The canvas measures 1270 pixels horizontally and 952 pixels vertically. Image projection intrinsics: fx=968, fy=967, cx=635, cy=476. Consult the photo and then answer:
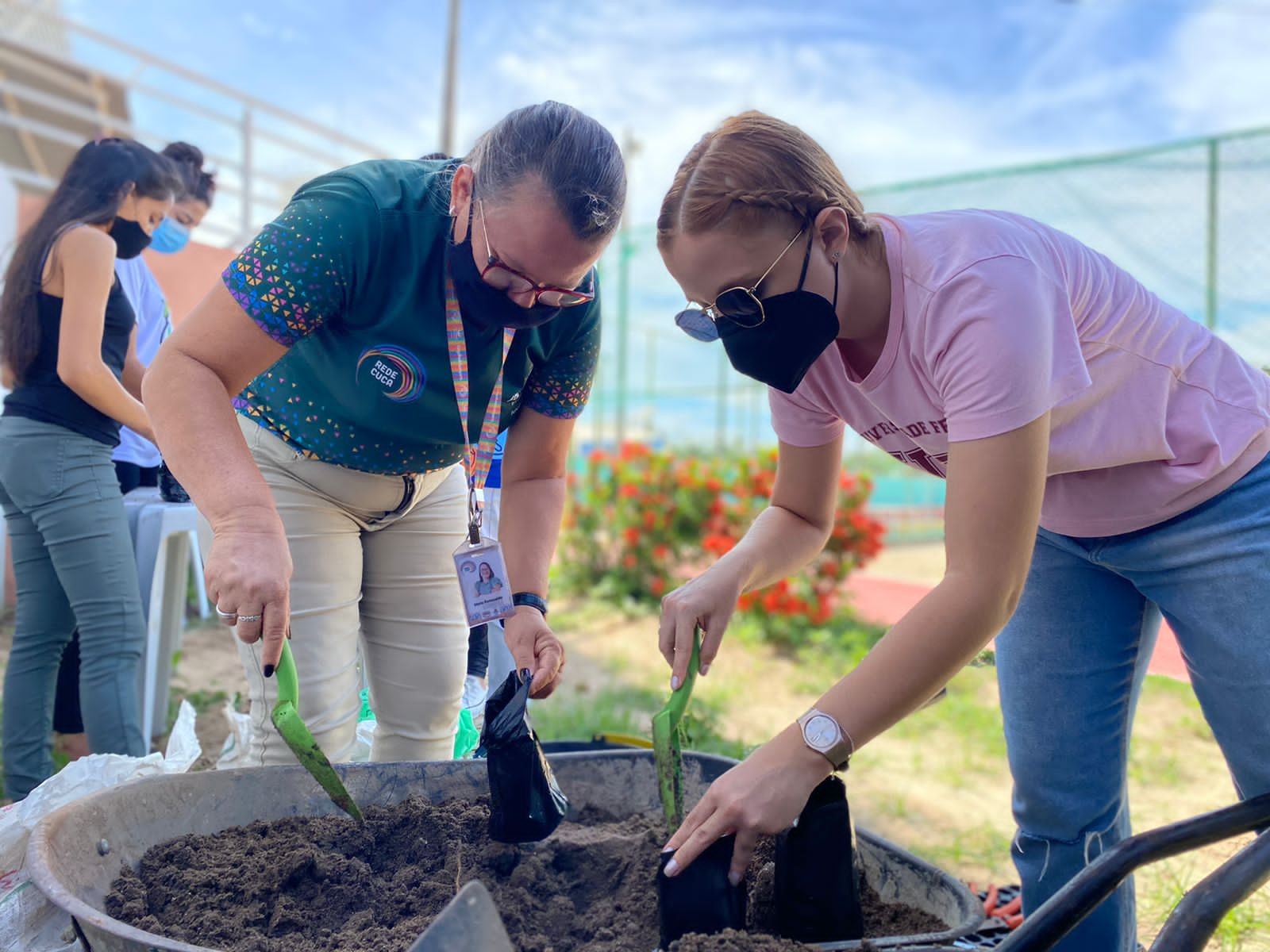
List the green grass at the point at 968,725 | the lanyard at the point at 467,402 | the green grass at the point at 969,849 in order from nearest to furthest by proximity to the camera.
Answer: the lanyard at the point at 467,402, the green grass at the point at 969,849, the green grass at the point at 968,725

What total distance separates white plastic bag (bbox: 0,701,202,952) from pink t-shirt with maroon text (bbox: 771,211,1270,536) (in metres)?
1.35

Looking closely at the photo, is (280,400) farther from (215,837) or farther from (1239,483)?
(1239,483)

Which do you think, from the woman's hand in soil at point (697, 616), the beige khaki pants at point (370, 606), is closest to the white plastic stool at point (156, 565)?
the beige khaki pants at point (370, 606)

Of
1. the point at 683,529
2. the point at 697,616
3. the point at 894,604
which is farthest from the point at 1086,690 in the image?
the point at 894,604

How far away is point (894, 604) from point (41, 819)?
6.57 meters

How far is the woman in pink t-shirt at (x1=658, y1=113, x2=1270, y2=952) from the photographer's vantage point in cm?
120

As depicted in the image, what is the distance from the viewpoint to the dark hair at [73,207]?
2623 mm

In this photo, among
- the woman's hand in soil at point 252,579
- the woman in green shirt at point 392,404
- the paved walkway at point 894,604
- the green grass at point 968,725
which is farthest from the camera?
the paved walkway at point 894,604

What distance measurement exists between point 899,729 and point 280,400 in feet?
11.8

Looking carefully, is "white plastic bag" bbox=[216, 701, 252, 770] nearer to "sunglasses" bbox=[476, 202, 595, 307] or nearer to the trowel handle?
the trowel handle

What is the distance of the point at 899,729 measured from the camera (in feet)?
15.0

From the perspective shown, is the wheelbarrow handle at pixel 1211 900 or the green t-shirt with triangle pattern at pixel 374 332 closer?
the wheelbarrow handle at pixel 1211 900

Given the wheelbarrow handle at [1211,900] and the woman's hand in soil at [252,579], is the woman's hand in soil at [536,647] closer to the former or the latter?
the woman's hand in soil at [252,579]

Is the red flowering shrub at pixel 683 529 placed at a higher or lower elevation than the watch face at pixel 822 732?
lower
